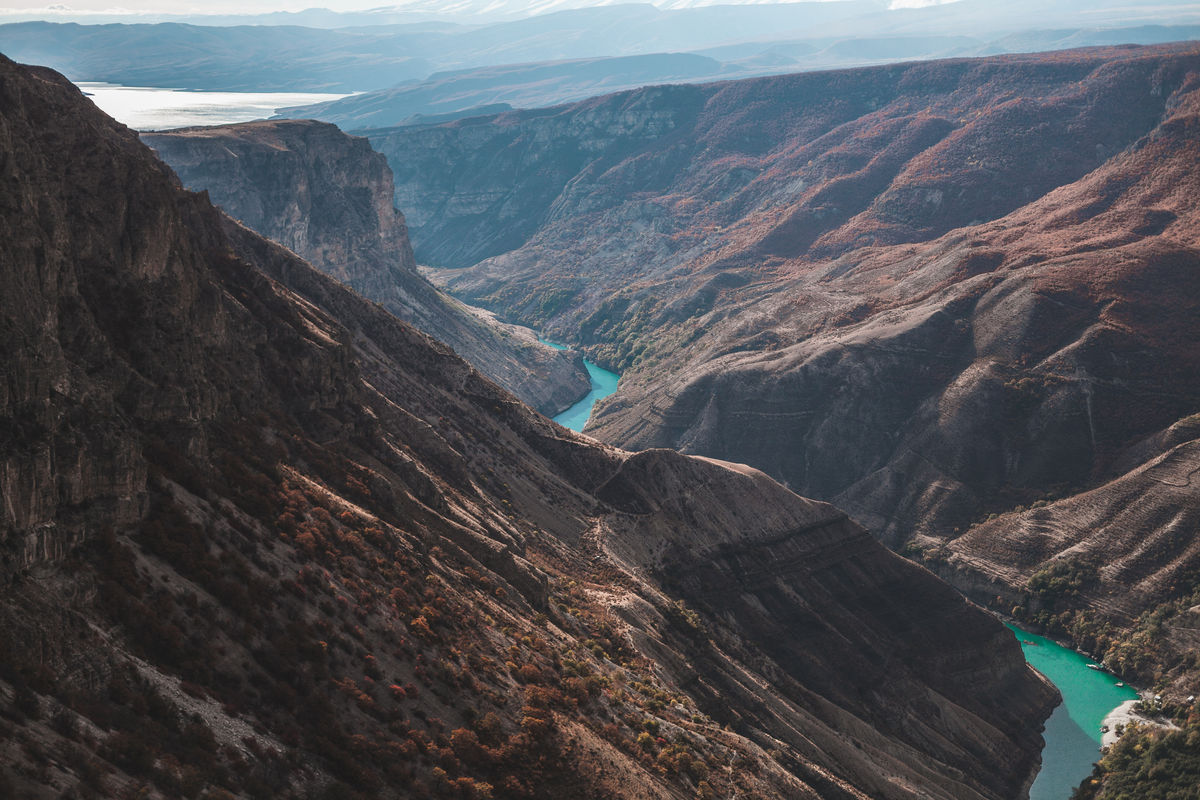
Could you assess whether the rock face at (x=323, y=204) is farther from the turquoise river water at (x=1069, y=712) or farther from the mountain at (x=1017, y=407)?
the turquoise river water at (x=1069, y=712)

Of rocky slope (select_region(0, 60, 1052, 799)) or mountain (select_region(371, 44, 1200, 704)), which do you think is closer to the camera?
rocky slope (select_region(0, 60, 1052, 799))

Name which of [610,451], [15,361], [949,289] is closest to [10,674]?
[15,361]

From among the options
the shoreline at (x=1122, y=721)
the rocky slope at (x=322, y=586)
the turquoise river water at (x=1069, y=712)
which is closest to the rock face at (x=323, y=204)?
the rocky slope at (x=322, y=586)

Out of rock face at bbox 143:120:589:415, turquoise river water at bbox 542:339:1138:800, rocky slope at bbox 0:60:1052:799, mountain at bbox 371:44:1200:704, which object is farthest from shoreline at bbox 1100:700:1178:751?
rock face at bbox 143:120:589:415

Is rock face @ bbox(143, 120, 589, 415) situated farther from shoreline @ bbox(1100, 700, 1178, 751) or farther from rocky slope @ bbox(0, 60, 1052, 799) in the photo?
shoreline @ bbox(1100, 700, 1178, 751)

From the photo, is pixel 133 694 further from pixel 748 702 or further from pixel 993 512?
pixel 993 512
